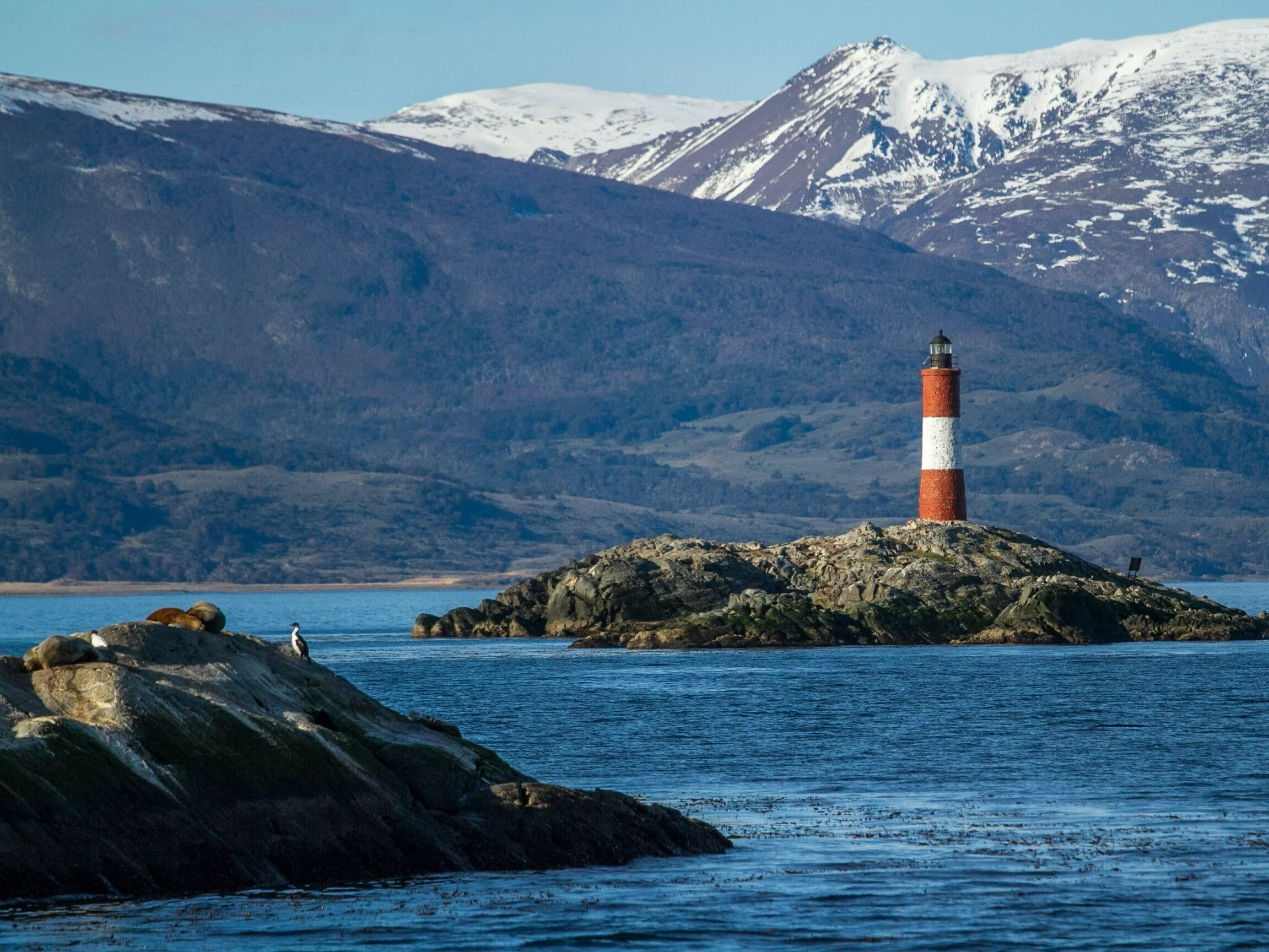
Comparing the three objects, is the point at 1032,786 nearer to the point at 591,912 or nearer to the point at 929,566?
the point at 591,912

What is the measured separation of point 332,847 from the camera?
31.0m

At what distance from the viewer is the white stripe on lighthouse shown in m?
105

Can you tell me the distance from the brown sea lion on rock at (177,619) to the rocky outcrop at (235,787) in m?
1.03

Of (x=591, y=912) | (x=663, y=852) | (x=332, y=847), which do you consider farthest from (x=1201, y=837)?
(x=332, y=847)

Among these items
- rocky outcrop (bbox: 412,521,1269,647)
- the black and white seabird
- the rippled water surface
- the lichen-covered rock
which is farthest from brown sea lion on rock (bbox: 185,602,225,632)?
rocky outcrop (bbox: 412,521,1269,647)

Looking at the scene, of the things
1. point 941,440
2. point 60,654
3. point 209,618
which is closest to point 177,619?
point 209,618

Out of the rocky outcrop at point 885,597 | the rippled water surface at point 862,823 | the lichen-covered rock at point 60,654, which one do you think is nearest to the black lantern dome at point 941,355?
the rocky outcrop at point 885,597

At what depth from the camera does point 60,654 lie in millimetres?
31203

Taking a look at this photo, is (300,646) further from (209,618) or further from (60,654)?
(60,654)

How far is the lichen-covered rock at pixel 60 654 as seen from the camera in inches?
1227

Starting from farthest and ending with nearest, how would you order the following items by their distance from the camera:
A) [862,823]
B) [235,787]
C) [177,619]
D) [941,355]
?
1. [941,355]
2. [862,823]
3. [177,619]
4. [235,787]

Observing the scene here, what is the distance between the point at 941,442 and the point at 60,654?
7806 centimetres

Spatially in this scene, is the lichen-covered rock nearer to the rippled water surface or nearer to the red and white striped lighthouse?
the rippled water surface

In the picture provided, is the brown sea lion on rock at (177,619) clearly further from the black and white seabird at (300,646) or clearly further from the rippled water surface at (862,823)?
the rippled water surface at (862,823)
